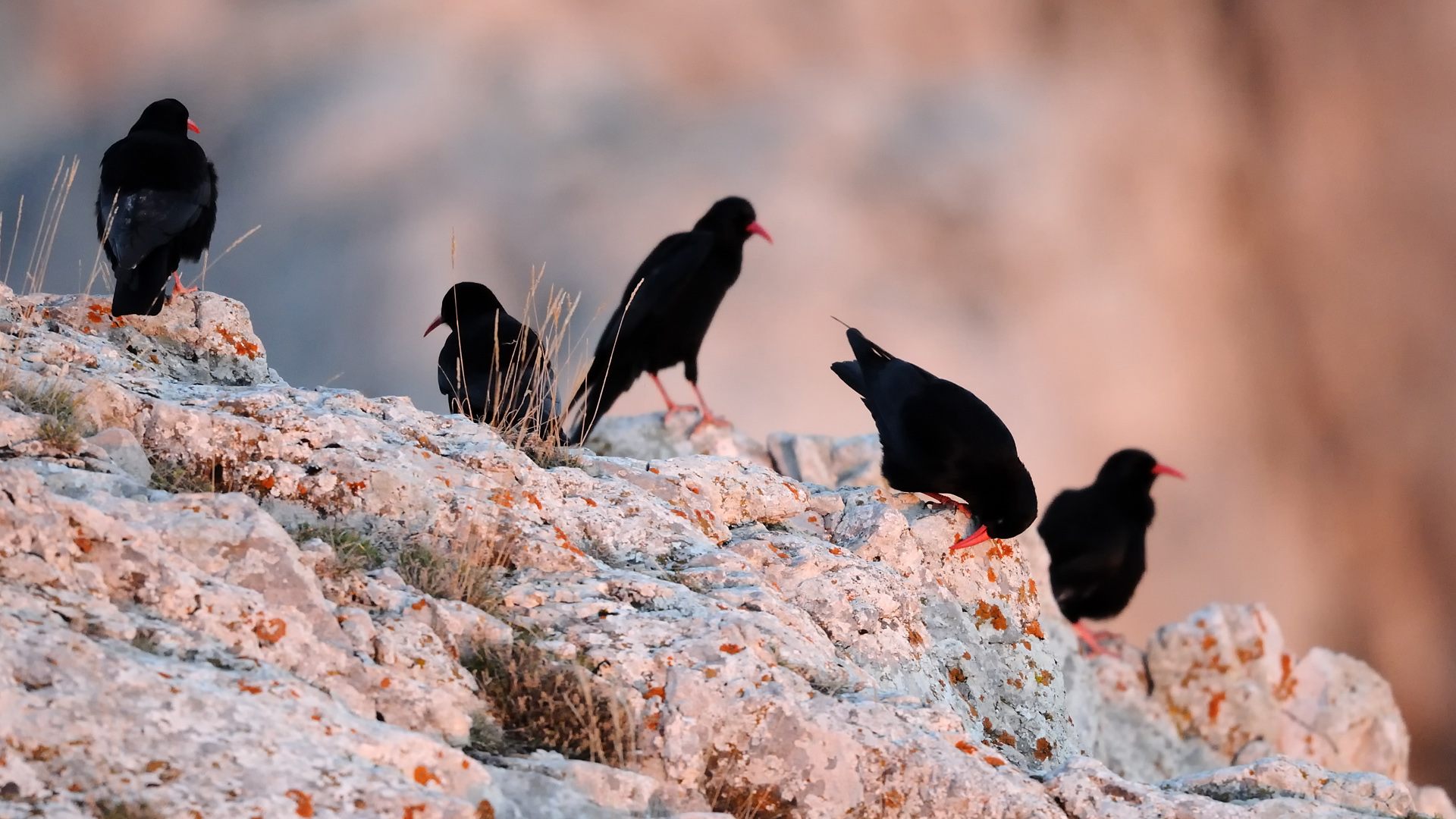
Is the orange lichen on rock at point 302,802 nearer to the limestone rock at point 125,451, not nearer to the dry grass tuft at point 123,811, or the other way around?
the dry grass tuft at point 123,811

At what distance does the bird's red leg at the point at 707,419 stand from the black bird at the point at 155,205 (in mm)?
6384

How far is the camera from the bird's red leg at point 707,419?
12.7m

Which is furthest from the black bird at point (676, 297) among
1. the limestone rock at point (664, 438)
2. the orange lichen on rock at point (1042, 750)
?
the orange lichen on rock at point (1042, 750)

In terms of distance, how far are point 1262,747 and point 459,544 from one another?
32.6 feet

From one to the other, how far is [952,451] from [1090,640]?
6875 millimetres

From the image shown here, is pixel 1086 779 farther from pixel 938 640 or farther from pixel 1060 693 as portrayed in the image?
pixel 1060 693

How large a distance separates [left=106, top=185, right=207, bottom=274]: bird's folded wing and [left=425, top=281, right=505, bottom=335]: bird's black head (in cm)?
176

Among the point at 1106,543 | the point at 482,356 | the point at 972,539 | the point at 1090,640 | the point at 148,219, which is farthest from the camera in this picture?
the point at 1090,640

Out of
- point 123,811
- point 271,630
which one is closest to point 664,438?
point 271,630

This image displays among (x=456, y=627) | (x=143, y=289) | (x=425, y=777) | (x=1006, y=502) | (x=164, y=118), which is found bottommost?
(x=425, y=777)

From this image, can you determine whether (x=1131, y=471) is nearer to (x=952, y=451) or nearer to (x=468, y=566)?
(x=952, y=451)

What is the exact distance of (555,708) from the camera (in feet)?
11.2

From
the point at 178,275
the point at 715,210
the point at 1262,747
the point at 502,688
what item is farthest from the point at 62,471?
the point at 1262,747

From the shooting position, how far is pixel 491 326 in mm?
7621
